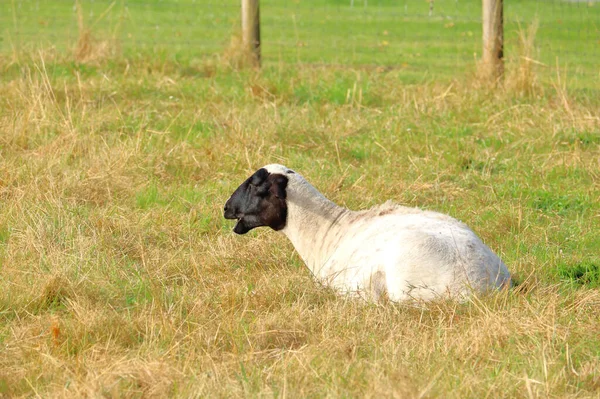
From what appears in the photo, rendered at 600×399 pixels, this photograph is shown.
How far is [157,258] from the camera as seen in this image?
598 cm

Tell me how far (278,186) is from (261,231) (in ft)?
2.27

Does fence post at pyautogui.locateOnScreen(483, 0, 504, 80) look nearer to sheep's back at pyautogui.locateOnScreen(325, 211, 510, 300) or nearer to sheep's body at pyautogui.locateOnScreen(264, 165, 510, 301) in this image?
sheep's body at pyautogui.locateOnScreen(264, 165, 510, 301)

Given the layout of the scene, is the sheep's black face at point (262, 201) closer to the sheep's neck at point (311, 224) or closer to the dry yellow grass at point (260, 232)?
the sheep's neck at point (311, 224)

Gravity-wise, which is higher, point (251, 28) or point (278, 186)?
point (251, 28)

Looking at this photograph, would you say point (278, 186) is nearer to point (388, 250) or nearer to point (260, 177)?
point (260, 177)

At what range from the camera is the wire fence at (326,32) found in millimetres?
13148

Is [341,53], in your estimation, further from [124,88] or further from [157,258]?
[157,258]

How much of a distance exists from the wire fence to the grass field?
1444 mm

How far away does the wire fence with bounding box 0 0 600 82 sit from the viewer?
13.1 meters

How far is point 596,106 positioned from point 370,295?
5.23 meters

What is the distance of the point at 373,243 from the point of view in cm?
554

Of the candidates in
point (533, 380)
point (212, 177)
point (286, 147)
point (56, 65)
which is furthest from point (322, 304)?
point (56, 65)

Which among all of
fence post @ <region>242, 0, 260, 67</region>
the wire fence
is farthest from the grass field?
the wire fence

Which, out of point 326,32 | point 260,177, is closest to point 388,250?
point 260,177
